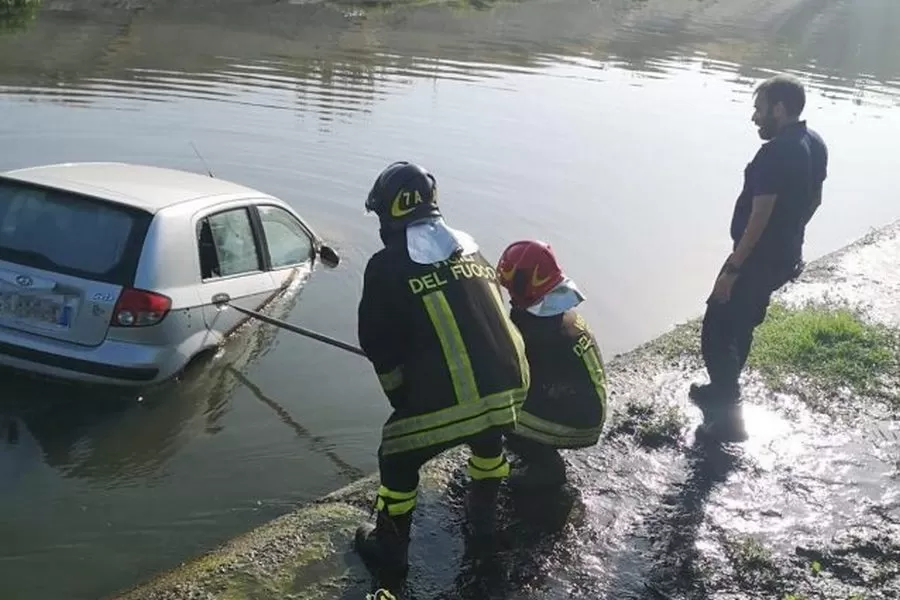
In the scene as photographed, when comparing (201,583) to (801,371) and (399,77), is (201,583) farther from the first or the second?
(399,77)

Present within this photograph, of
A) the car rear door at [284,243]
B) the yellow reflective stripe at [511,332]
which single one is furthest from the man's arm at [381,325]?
the car rear door at [284,243]

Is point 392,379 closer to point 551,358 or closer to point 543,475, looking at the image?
point 551,358

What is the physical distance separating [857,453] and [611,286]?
Answer: 16.2 feet

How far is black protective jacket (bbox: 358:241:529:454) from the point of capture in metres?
4.08

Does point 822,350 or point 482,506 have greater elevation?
point 482,506

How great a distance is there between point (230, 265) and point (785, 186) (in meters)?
4.00

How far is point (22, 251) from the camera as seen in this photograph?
6.06m

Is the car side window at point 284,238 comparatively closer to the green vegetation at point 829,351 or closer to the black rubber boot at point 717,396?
the black rubber boot at point 717,396

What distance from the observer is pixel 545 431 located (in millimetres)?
5246

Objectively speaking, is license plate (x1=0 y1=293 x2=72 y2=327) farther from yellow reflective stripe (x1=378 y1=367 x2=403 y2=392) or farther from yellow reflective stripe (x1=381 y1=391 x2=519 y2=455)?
yellow reflective stripe (x1=381 y1=391 x2=519 y2=455)

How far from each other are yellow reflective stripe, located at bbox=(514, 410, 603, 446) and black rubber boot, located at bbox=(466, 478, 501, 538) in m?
0.52

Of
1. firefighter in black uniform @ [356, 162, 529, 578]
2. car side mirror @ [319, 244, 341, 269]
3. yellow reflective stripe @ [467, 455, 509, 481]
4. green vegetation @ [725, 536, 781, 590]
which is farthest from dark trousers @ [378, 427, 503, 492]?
car side mirror @ [319, 244, 341, 269]


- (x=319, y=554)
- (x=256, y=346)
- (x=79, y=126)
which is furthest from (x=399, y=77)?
(x=319, y=554)

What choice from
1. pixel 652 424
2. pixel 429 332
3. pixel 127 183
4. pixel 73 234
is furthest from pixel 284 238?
pixel 429 332
